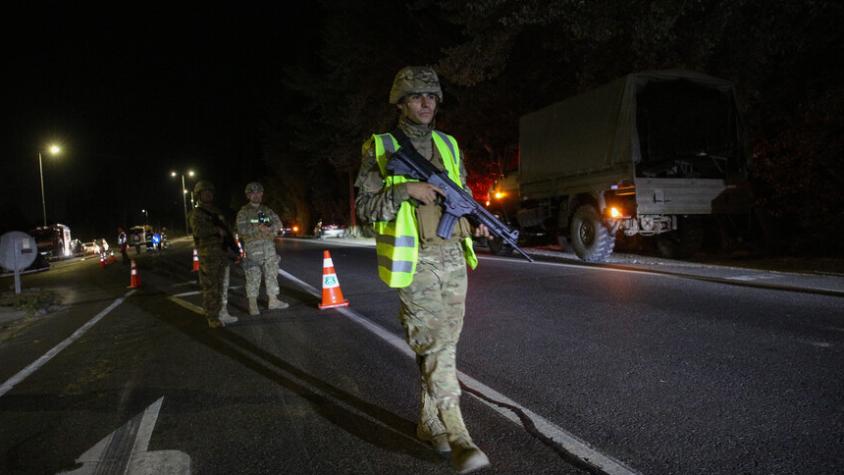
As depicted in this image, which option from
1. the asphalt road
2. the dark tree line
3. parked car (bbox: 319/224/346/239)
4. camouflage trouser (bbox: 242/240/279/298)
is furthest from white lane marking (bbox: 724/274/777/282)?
parked car (bbox: 319/224/346/239)

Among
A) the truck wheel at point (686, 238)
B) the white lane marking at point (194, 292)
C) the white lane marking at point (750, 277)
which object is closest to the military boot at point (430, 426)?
the white lane marking at point (750, 277)

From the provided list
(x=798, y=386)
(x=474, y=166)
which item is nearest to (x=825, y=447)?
(x=798, y=386)

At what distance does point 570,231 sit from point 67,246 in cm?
3233

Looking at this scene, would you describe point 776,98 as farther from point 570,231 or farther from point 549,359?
point 549,359

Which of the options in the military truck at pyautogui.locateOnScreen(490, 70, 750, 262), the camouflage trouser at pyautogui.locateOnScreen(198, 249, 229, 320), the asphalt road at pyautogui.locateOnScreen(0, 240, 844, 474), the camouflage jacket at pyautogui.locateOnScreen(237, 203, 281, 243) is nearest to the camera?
the asphalt road at pyautogui.locateOnScreen(0, 240, 844, 474)

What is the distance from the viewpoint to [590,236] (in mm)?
11453

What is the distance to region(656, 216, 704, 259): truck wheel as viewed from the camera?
1185cm

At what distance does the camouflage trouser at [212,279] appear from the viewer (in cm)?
699

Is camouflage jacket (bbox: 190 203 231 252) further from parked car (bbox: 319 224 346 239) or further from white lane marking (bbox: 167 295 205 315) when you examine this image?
parked car (bbox: 319 224 346 239)

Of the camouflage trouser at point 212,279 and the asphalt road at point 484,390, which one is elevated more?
the camouflage trouser at point 212,279

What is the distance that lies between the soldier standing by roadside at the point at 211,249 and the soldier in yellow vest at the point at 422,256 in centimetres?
479

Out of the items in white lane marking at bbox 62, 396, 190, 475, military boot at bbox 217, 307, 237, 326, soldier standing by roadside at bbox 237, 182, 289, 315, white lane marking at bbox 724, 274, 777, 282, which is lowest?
white lane marking at bbox 62, 396, 190, 475

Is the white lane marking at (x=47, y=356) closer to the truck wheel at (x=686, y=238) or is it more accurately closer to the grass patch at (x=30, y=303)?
the grass patch at (x=30, y=303)

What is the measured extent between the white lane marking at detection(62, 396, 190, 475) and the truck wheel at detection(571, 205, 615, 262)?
951 centimetres
